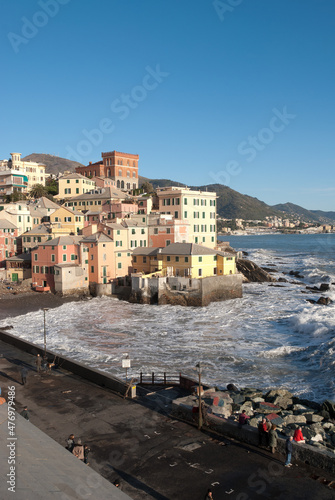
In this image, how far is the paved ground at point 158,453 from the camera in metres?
11.2

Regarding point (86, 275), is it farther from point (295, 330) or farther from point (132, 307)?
point (295, 330)

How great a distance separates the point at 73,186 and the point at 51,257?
114 ft

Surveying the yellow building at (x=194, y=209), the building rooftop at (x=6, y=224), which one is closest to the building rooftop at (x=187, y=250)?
the yellow building at (x=194, y=209)

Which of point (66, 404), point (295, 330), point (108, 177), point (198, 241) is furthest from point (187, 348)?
point (108, 177)

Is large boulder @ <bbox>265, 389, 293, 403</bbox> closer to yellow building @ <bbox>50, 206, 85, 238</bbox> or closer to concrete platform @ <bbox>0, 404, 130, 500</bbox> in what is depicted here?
concrete platform @ <bbox>0, 404, 130, 500</bbox>

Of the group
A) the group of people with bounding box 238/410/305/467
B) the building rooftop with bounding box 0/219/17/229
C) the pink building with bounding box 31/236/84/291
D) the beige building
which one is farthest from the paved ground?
the beige building

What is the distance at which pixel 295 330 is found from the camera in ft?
118

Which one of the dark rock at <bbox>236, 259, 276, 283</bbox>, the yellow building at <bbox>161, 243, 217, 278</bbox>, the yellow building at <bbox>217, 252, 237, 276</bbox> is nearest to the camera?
the yellow building at <bbox>161, 243, 217, 278</bbox>

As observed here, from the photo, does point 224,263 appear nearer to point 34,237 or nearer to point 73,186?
point 34,237

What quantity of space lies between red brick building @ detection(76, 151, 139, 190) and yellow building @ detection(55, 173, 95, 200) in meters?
11.6

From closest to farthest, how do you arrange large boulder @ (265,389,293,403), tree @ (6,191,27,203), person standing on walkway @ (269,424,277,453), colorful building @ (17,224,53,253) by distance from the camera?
person standing on walkway @ (269,424,277,453) < large boulder @ (265,389,293,403) < colorful building @ (17,224,53,253) < tree @ (6,191,27,203)

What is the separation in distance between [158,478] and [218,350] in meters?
18.4

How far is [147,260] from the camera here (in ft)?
177

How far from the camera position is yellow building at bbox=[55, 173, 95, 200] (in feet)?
276
